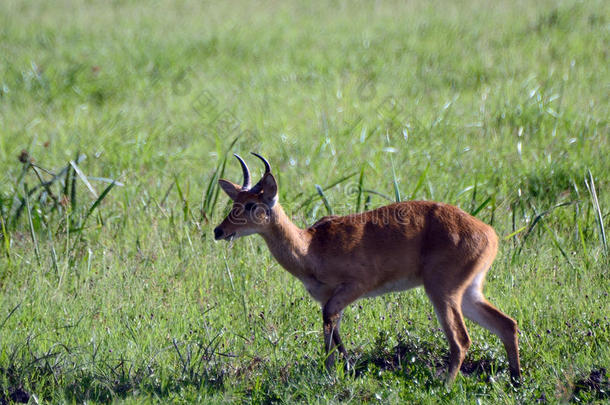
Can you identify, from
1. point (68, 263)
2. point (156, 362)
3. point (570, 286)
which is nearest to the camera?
point (156, 362)

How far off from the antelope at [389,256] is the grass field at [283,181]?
242mm

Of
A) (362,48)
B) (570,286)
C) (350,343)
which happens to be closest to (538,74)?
(362,48)

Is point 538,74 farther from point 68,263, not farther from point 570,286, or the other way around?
point 68,263

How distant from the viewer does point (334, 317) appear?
4.72 metres

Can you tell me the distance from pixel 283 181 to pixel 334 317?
3.10 metres

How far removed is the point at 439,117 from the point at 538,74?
2.28 metres

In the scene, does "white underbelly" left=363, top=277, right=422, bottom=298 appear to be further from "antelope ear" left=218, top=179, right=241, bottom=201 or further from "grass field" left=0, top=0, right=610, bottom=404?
"antelope ear" left=218, top=179, right=241, bottom=201

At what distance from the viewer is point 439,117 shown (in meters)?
9.18

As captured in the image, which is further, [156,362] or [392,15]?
[392,15]

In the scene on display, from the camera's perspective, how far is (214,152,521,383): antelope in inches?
182

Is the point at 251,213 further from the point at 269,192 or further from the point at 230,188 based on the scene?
the point at 230,188

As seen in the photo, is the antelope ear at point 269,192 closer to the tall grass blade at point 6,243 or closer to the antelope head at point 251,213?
the antelope head at point 251,213

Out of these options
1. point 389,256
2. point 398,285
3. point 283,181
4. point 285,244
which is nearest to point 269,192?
point 285,244

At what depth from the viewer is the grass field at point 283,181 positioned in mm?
4613
